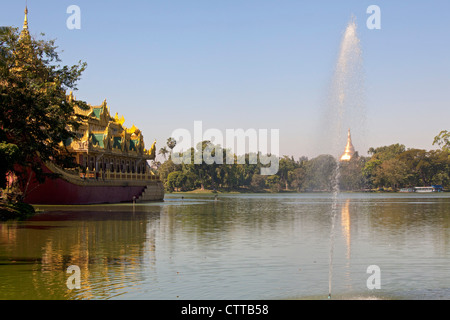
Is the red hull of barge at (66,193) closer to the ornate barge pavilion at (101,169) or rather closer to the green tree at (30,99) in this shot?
the ornate barge pavilion at (101,169)

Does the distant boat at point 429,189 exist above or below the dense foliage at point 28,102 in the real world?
below

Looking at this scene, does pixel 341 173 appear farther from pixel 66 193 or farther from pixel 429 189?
pixel 66 193

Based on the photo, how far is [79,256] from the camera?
20.2 metres

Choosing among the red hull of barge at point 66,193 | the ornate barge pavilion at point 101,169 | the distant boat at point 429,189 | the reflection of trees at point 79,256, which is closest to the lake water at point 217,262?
the reflection of trees at point 79,256

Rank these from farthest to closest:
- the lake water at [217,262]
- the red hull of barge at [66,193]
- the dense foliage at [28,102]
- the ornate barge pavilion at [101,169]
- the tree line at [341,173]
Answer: the tree line at [341,173] < the ornate barge pavilion at [101,169] < the red hull of barge at [66,193] < the dense foliage at [28,102] < the lake water at [217,262]

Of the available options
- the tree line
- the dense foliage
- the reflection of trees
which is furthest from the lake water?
the tree line

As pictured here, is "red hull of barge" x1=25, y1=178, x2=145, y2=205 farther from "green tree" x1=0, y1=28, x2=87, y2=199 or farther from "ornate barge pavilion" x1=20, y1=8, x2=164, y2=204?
"green tree" x1=0, y1=28, x2=87, y2=199

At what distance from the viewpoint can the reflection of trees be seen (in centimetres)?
1452

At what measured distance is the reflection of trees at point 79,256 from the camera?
14.5 m

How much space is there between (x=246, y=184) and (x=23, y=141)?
15061 centimetres

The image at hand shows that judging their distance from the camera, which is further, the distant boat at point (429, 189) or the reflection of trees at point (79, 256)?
the distant boat at point (429, 189)

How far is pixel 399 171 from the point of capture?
17638 centimetres
